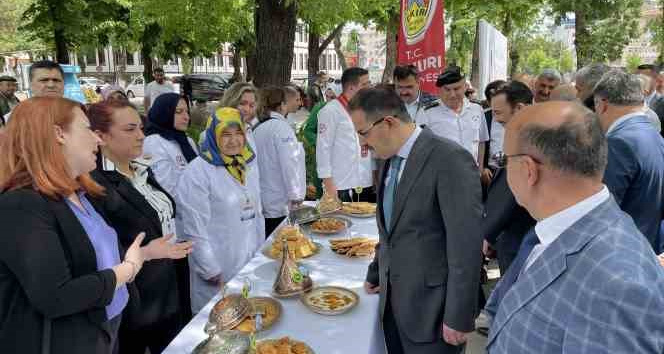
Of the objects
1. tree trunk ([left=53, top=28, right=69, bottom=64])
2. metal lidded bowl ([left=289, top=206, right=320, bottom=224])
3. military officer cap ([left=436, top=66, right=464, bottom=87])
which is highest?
tree trunk ([left=53, top=28, right=69, bottom=64])

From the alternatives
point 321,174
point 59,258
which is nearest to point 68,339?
point 59,258

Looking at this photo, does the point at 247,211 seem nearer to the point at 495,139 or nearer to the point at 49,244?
the point at 49,244

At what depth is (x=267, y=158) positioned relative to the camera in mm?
4191

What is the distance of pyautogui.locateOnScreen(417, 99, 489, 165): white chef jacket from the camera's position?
491cm

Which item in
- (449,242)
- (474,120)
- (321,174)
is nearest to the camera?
(449,242)

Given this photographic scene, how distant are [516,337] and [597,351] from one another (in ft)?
0.65

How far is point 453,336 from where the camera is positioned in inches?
80.6

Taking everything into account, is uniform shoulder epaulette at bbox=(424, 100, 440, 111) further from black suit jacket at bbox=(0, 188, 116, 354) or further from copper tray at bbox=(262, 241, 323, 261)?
black suit jacket at bbox=(0, 188, 116, 354)

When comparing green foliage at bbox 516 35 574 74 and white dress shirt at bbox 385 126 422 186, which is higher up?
green foliage at bbox 516 35 574 74

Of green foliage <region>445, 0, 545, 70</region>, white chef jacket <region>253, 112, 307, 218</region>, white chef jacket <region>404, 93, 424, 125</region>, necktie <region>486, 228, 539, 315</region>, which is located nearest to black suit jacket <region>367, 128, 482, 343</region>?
necktie <region>486, 228, 539, 315</region>

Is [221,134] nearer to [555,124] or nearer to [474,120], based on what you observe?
[555,124]

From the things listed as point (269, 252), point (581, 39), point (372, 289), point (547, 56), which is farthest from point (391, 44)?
point (547, 56)

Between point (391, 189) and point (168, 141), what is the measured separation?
2.11 m

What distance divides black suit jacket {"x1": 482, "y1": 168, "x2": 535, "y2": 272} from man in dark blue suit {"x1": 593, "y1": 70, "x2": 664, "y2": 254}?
51 centimetres
